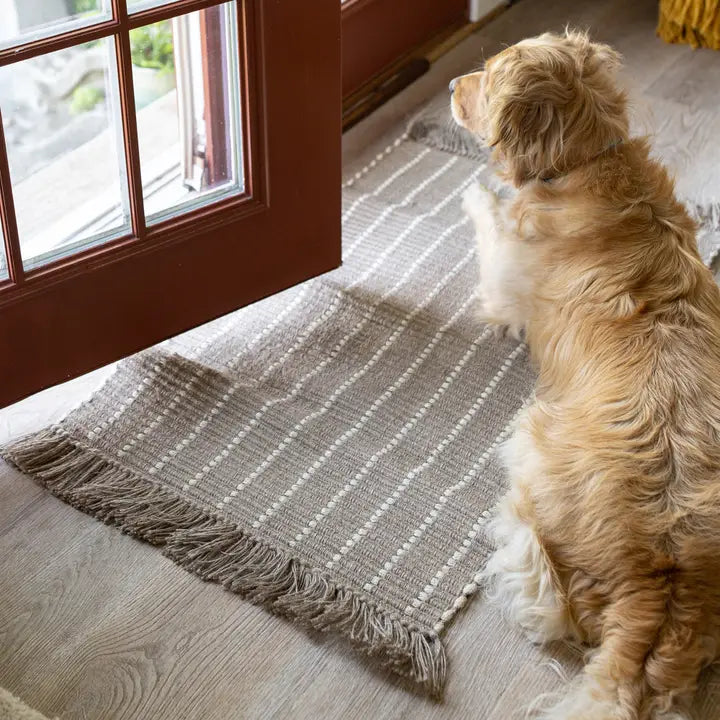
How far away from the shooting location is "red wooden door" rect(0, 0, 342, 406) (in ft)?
5.74

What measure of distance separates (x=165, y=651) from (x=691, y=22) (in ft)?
8.53

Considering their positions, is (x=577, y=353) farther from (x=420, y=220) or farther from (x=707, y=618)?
(x=420, y=220)

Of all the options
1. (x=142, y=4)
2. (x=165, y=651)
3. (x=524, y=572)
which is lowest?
(x=165, y=651)

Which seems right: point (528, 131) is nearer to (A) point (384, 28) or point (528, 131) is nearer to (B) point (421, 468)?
(B) point (421, 468)

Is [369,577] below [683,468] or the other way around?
below

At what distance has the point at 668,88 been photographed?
312 centimetres

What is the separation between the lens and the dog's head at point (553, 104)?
185 centimetres

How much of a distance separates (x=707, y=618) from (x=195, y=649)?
782 millimetres

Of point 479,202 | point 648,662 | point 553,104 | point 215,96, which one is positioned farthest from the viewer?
point 479,202

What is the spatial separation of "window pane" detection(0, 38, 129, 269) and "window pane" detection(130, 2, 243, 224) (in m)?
0.06

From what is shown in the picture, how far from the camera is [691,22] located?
3.27 m

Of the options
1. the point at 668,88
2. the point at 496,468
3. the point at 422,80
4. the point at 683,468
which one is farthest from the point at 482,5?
the point at 683,468

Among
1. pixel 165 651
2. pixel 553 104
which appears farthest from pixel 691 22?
pixel 165 651

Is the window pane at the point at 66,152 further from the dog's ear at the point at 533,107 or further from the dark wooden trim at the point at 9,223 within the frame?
the dog's ear at the point at 533,107
